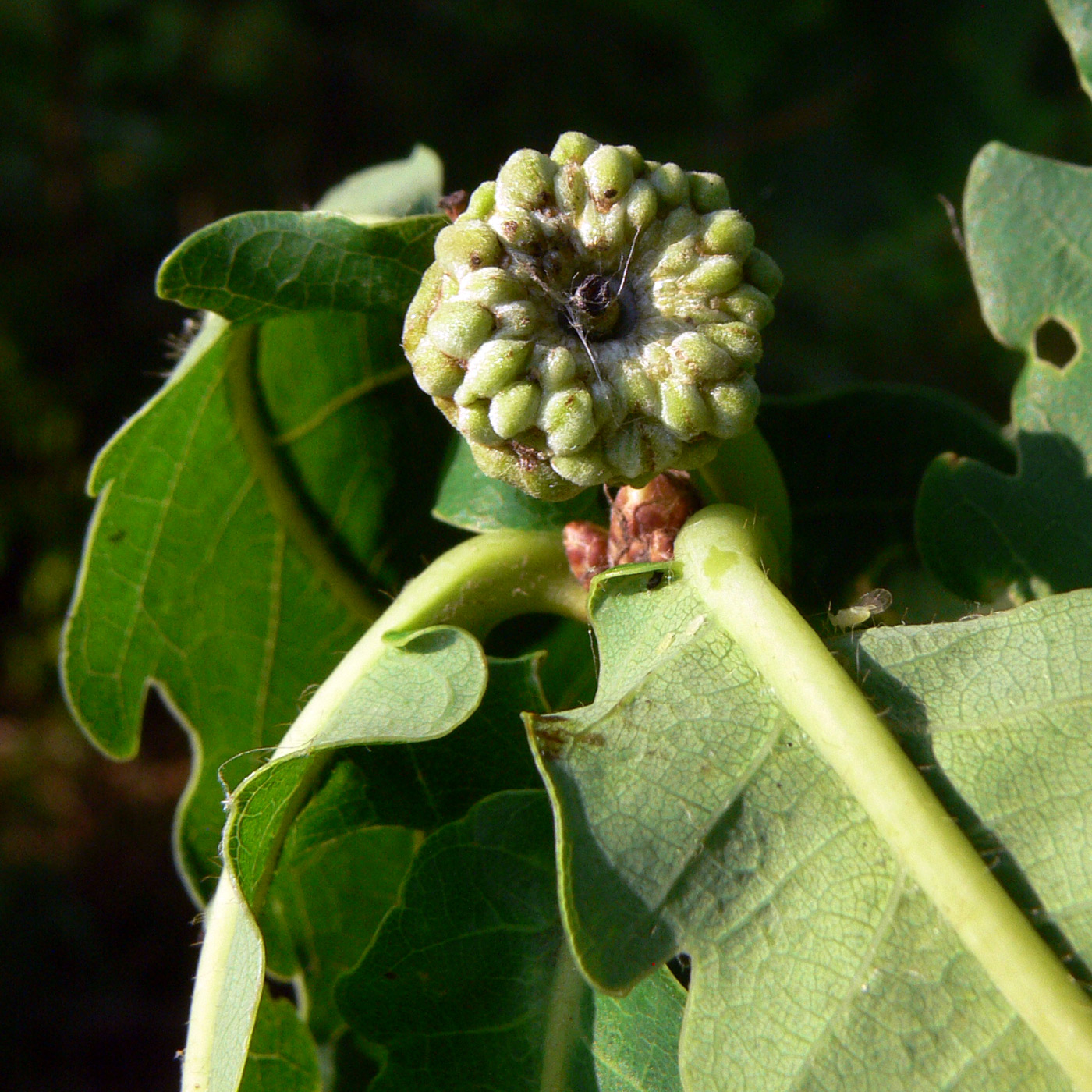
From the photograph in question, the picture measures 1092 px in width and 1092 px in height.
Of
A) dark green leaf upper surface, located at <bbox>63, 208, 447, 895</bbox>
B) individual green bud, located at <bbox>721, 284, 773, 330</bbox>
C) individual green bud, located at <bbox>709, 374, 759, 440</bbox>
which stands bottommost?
dark green leaf upper surface, located at <bbox>63, 208, 447, 895</bbox>

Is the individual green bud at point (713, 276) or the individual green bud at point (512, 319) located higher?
the individual green bud at point (713, 276)

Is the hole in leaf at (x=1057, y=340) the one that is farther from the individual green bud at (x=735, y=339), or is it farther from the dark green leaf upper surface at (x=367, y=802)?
the dark green leaf upper surface at (x=367, y=802)

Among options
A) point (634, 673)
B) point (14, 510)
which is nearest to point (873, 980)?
point (634, 673)

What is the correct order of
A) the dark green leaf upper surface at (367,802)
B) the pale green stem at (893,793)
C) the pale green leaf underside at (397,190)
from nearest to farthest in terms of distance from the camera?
the pale green stem at (893,793), the dark green leaf upper surface at (367,802), the pale green leaf underside at (397,190)

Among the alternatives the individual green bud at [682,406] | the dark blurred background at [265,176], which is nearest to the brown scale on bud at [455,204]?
the individual green bud at [682,406]

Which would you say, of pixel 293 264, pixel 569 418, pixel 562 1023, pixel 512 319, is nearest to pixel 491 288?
pixel 512 319

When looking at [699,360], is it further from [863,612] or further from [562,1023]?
[562,1023]

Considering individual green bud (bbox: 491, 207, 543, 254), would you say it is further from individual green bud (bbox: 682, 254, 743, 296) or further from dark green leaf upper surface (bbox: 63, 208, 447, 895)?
dark green leaf upper surface (bbox: 63, 208, 447, 895)

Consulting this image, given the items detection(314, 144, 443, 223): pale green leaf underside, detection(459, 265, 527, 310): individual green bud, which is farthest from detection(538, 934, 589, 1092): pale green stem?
detection(314, 144, 443, 223): pale green leaf underside
